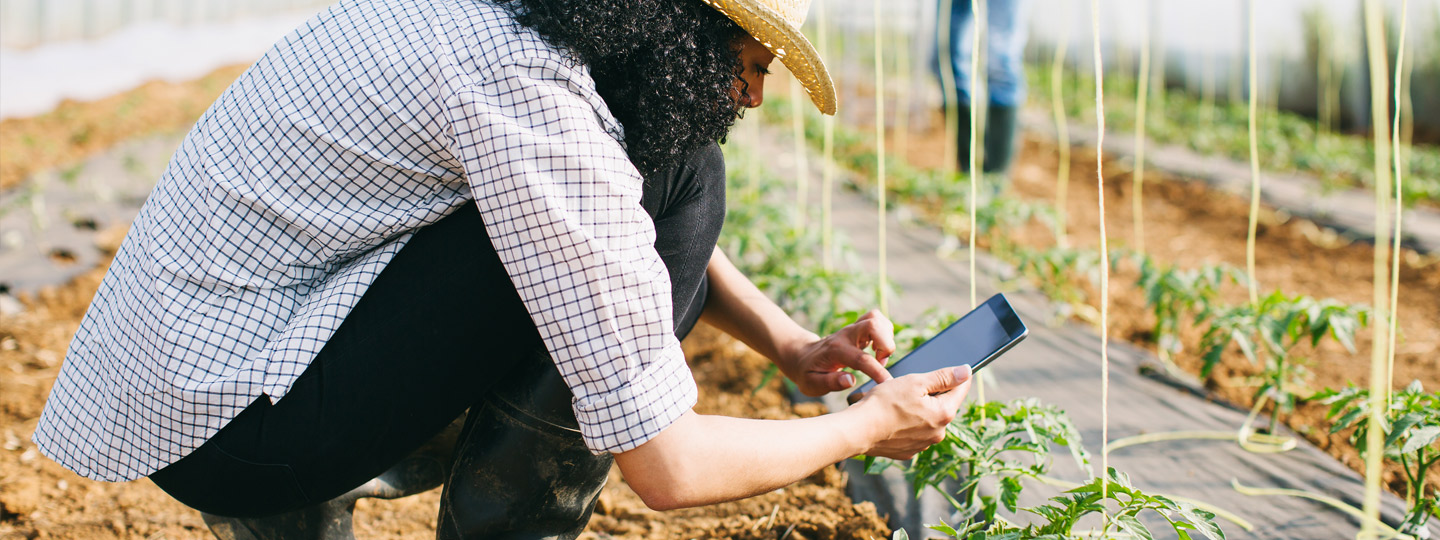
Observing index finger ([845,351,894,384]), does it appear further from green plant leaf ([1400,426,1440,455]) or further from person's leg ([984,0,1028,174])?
person's leg ([984,0,1028,174])

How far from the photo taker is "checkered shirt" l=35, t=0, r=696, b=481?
0.75 meters

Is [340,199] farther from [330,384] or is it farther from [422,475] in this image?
[422,475]

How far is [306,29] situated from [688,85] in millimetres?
389

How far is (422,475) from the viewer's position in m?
1.22

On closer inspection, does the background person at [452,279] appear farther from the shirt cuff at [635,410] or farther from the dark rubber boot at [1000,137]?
the dark rubber boot at [1000,137]

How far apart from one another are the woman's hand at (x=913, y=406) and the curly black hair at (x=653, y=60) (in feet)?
1.08

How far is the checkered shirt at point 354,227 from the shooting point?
75 centimetres

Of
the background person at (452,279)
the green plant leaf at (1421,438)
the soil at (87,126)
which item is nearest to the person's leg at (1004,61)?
the green plant leaf at (1421,438)

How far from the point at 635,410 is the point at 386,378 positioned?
30cm

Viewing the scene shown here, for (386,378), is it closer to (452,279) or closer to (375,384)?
(375,384)

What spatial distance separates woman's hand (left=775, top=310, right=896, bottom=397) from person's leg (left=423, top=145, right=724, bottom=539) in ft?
0.76

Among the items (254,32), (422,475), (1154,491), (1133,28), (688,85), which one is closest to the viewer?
(688,85)

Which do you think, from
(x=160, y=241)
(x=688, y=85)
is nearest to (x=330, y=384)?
(x=160, y=241)

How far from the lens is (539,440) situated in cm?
97
